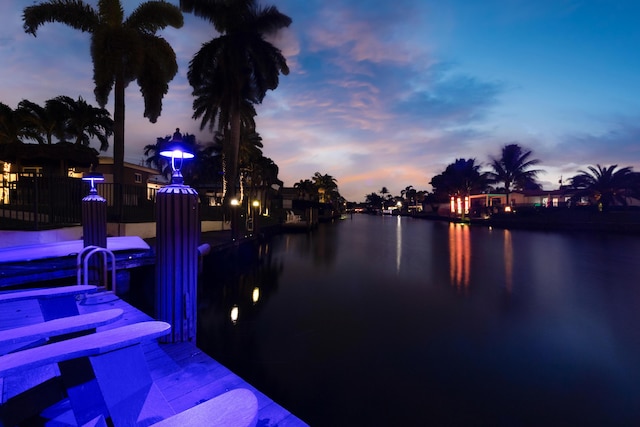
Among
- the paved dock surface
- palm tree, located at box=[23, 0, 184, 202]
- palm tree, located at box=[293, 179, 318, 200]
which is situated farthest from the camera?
palm tree, located at box=[293, 179, 318, 200]

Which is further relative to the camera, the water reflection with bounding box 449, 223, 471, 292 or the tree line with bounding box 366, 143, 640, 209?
Result: the tree line with bounding box 366, 143, 640, 209

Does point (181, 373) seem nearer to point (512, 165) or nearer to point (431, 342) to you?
point (431, 342)

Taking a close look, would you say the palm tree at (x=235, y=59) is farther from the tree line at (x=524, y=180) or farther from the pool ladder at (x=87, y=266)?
the tree line at (x=524, y=180)

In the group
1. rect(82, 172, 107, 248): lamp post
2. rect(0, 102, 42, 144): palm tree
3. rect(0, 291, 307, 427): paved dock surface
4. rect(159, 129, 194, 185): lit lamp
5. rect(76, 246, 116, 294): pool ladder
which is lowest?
rect(0, 291, 307, 427): paved dock surface

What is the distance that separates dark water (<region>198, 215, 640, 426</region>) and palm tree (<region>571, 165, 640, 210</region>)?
38.3 m

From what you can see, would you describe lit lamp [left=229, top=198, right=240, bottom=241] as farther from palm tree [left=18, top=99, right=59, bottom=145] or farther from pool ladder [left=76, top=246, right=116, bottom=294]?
palm tree [left=18, top=99, right=59, bottom=145]

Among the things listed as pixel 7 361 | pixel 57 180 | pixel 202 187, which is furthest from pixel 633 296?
pixel 202 187

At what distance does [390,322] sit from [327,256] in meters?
12.7

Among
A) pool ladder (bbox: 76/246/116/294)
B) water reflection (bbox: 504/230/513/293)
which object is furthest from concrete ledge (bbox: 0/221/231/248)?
water reflection (bbox: 504/230/513/293)

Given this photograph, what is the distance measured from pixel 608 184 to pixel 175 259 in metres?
60.3

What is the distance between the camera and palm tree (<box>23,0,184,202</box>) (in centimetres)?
1633

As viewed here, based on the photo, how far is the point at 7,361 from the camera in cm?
173

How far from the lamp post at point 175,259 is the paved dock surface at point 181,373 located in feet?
0.94

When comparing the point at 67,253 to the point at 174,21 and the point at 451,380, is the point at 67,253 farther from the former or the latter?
the point at 174,21
